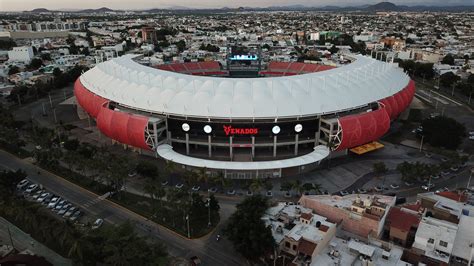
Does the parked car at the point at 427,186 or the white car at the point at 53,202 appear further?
the parked car at the point at 427,186

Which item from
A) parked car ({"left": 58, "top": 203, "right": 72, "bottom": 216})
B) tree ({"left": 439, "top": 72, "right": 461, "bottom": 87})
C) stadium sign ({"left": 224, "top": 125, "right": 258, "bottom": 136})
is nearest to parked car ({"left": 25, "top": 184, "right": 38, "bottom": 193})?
parked car ({"left": 58, "top": 203, "right": 72, "bottom": 216})

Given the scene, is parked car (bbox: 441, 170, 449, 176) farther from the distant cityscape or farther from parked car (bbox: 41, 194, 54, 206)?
parked car (bbox: 41, 194, 54, 206)

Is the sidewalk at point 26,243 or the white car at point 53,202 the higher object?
the white car at point 53,202

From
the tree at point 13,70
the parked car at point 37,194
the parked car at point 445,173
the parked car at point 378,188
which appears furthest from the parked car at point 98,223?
the tree at point 13,70

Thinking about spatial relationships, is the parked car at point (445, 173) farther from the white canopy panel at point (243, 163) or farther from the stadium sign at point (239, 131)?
the stadium sign at point (239, 131)

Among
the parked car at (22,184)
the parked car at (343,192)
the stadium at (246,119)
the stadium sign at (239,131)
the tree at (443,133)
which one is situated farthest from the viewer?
the tree at (443,133)
